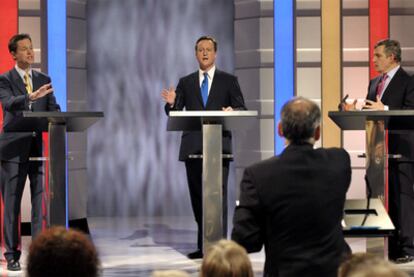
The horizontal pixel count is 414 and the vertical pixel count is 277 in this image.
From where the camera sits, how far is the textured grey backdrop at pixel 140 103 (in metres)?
8.65

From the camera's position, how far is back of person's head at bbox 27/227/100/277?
2111mm

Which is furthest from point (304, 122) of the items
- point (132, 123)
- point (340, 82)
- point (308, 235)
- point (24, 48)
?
point (132, 123)

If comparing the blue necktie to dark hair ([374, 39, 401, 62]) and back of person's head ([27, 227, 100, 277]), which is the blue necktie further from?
back of person's head ([27, 227, 100, 277])

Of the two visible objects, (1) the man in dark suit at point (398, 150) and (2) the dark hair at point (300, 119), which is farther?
(1) the man in dark suit at point (398, 150)

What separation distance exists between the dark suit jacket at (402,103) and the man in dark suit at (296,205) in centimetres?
287

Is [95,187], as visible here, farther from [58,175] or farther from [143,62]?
[58,175]

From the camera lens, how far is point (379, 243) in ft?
16.2

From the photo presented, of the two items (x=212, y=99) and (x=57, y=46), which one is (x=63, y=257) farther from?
(x=57, y=46)

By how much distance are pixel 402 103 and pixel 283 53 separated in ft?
5.45

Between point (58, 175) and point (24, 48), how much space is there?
971mm

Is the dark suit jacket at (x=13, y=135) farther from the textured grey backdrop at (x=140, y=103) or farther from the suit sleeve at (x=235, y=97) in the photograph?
the textured grey backdrop at (x=140, y=103)

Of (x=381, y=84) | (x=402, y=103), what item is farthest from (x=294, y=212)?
(x=381, y=84)

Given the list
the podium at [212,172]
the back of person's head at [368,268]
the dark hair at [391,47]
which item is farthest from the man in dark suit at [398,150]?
the back of person's head at [368,268]

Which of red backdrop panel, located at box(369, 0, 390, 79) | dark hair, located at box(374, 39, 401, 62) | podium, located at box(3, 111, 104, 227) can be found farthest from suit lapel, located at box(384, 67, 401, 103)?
podium, located at box(3, 111, 104, 227)
